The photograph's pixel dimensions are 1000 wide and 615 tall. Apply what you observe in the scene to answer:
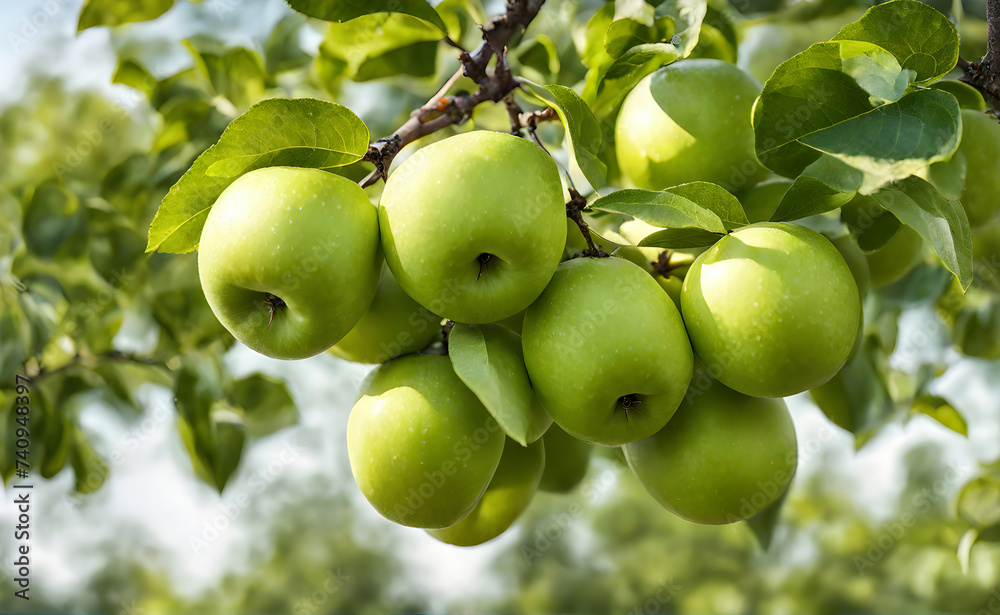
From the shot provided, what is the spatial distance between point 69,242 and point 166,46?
21.4 inches

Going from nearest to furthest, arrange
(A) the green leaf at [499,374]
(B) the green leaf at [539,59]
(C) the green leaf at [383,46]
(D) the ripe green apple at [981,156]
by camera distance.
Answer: (A) the green leaf at [499,374] → (D) the ripe green apple at [981,156] → (C) the green leaf at [383,46] → (B) the green leaf at [539,59]

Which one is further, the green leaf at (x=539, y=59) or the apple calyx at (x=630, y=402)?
the green leaf at (x=539, y=59)

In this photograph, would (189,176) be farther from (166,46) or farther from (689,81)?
(166,46)

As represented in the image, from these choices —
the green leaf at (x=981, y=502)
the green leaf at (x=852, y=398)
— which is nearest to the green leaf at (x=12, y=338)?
the green leaf at (x=852, y=398)

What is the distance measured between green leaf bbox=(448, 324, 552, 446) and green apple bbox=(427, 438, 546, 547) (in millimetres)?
62

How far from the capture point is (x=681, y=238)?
0.50 metres

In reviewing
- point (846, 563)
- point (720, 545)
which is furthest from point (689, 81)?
point (720, 545)

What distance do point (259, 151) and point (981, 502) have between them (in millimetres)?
1043

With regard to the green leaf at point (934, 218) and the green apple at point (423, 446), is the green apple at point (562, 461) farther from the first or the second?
the green leaf at point (934, 218)

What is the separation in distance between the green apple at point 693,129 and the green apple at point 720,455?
0.18 m

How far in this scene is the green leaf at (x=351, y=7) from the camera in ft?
1.85

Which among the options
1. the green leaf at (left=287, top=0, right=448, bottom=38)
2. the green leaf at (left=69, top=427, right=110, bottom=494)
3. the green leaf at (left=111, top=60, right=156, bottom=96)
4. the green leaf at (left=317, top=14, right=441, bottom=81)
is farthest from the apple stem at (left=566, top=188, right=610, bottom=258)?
the green leaf at (left=69, top=427, right=110, bottom=494)

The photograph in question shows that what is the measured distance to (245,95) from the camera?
932 mm

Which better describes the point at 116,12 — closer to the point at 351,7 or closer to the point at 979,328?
the point at 351,7
